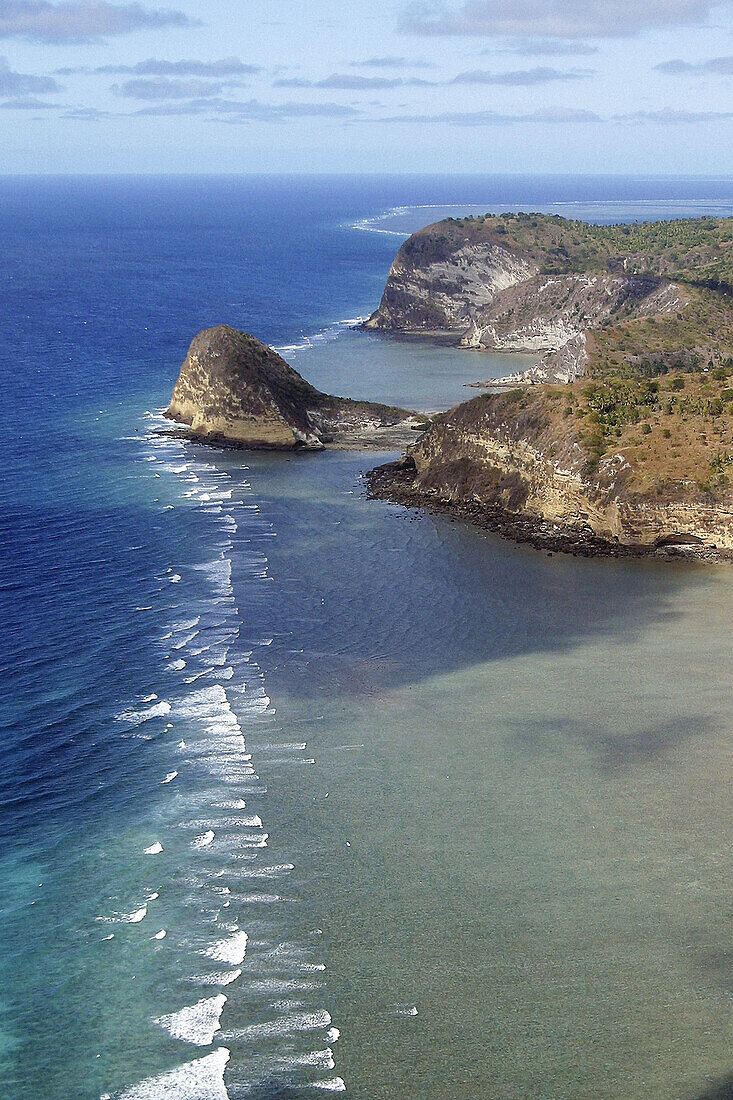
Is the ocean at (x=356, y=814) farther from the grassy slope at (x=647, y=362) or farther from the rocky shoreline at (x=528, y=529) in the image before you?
the grassy slope at (x=647, y=362)

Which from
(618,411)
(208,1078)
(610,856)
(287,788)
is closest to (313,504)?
(618,411)

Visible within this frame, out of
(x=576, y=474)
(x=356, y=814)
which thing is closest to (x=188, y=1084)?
(x=356, y=814)

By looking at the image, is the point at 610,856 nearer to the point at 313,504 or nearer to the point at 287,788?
the point at 287,788

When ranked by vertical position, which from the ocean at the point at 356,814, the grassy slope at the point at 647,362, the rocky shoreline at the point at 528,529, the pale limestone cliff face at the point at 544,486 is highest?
the grassy slope at the point at 647,362

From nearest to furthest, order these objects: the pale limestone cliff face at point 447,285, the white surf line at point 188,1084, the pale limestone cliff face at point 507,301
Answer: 1. the white surf line at point 188,1084
2. the pale limestone cliff face at point 507,301
3. the pale limestone cliff face at point 447,285

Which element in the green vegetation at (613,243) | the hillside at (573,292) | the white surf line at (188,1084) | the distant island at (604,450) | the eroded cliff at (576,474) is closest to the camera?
the white surf line at (188,1084)

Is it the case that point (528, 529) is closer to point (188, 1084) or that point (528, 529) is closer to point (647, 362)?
point (188, 1084)

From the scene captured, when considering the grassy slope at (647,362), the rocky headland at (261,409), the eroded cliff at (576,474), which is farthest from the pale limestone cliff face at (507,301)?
the eroded cliff at (576,474)

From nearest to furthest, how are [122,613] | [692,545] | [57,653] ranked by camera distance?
[57,653] → [122,613] → [692,545]
